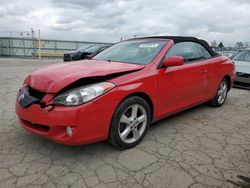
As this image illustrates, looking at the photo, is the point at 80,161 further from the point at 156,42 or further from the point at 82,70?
the point at 156,42

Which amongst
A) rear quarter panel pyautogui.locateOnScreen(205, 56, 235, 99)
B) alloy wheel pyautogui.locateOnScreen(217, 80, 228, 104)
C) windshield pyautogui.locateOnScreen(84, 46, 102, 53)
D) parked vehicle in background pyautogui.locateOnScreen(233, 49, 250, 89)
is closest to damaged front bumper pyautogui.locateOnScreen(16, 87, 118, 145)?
rear quarter panel pyautogui.locateOnScreen(205, 56, 235, 99)

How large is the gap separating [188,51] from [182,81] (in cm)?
75

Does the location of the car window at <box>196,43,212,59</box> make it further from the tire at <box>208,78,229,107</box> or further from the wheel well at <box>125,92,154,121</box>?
the wheel well at <box>125,92,154,121</box>

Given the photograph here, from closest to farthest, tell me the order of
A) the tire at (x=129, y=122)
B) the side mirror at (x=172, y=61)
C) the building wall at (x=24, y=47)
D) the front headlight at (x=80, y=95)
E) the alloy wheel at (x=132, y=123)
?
the front headlight at (x=80, y=95) < the tire at (x=129, y=122) < the alloy wheel at (x=132, y=123) < the side mirror at (x=172, y=61) < the building wall at (x=24, y=47)

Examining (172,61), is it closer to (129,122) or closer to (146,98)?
(146,98)

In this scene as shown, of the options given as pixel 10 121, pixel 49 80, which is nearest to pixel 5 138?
pixel 10 121

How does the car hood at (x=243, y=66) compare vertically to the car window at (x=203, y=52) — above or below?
below

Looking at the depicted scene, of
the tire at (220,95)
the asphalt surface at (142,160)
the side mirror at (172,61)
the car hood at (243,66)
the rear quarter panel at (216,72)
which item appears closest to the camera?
the asphalt surface at (142,160)

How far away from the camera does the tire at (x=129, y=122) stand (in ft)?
9.48

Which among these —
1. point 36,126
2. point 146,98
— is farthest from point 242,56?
point 36,126

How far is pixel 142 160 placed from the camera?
9.43 ft

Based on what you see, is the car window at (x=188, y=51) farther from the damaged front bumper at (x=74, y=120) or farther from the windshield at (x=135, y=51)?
the damaged front bumper at (x=74, y=120)

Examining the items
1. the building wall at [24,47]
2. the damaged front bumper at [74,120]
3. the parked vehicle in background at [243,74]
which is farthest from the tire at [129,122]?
the building wall at [24,47]

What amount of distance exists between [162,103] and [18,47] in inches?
852
